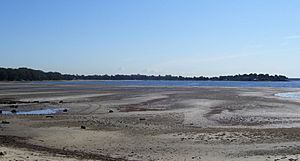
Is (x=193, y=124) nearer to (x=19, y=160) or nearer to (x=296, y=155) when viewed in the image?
(x=296, y=155)

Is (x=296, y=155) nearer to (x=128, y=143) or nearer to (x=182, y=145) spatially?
(x=182, y=145)

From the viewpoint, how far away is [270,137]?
1820cm

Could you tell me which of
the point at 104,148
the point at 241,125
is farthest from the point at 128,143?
the point at 241,125

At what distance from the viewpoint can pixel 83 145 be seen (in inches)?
640

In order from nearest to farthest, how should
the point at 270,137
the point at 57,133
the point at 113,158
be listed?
1. the point at 113,158
2. the point at 270,137
3. the point at 57,133

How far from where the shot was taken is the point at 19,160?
1109 centimetres

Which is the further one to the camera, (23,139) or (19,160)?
(23,139)

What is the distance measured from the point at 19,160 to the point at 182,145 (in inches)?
287

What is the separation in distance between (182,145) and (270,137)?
459 centimetres

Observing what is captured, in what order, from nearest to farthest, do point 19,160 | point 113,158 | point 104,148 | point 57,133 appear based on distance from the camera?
point 19,160 < point 113,158 < point 104,148 < point 57,133

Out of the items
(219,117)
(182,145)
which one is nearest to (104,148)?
(182,145)

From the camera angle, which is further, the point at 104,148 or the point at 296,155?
the point at 104,148

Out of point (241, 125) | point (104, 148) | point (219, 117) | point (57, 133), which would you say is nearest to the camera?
point (104, 148)

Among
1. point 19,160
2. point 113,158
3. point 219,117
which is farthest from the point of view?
point 219,117
